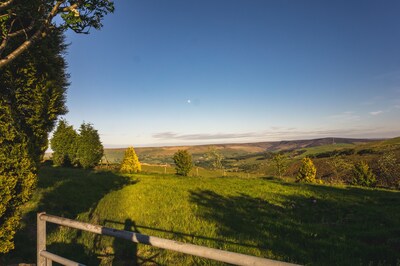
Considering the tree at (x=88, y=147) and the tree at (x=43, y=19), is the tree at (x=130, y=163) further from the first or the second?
the tree at (x=43, y=19)

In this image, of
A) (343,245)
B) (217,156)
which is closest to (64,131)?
(217,156)

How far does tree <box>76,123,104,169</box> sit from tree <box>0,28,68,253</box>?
151 feet

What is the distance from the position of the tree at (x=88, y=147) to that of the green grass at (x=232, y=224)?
3512 centimetres

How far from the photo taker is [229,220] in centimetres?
1227

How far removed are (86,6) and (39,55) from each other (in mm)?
3404

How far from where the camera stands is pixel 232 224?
37.9 feet

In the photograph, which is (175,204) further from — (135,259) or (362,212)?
(362,212)

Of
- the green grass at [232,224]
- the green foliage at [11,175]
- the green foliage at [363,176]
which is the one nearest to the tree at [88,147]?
the green grass at [232,224]

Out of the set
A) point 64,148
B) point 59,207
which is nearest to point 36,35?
point 59,207

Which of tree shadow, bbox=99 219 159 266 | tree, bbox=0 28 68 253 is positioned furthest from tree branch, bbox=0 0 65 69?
tree shadow, bbox=99 219 159 266

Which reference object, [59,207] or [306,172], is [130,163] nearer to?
[306,172]

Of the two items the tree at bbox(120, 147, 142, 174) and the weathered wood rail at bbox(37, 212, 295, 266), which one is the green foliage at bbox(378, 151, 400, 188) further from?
the weathered wood rail at bbox(37, 212, 295, 266)

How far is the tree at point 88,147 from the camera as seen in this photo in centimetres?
5419

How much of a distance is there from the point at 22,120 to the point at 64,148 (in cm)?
5175
